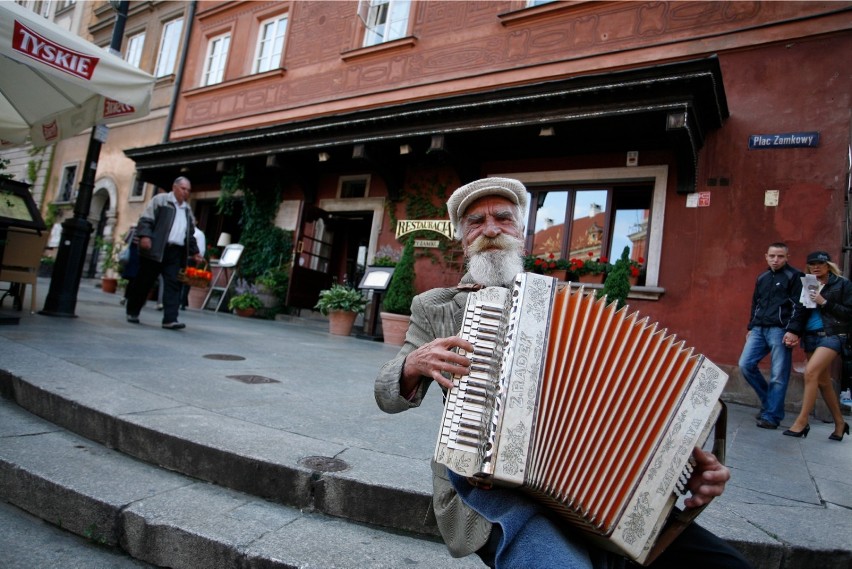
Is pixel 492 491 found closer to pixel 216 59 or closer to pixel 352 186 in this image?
pixel 352 186

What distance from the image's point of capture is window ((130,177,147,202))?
1420 cm

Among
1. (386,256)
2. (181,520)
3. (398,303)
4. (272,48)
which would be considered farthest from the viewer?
(272,48)

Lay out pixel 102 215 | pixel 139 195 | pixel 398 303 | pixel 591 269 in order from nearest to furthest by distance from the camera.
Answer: pixel 591 269, pixel 398 303, pixel 139 195, pixel 102 215

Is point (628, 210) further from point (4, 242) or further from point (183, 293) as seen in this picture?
point (183, 293)

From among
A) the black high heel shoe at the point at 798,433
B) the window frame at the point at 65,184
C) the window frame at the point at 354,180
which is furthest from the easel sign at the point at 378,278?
the window frame at the point at 65,184

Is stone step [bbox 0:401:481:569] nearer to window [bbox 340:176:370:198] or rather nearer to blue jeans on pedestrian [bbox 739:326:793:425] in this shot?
blue jeans on pedestrian [bbox 739:326:793:425]

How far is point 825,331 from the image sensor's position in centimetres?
453

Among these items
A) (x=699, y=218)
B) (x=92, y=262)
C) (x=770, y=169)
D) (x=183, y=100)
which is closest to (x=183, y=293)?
(x=183, y=100)

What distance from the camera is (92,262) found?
15938 millimetres

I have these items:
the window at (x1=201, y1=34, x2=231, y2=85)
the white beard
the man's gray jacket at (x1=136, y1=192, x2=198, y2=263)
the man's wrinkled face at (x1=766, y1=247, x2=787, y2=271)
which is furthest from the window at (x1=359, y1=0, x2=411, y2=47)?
the white beard

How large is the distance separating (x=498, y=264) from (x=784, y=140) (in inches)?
254

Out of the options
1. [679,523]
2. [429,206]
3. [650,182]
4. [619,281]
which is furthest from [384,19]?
[679,523]

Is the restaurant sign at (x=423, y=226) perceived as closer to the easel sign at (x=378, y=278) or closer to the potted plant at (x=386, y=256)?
the potted plant at (x=386, y=256)

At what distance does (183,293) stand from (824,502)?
11.0m
